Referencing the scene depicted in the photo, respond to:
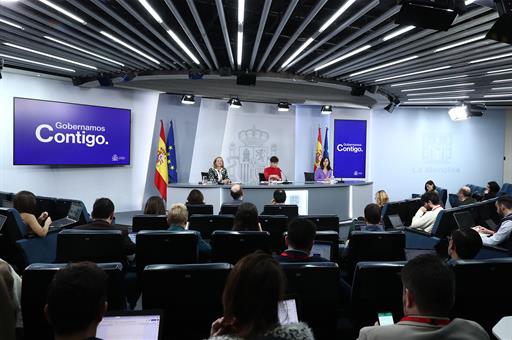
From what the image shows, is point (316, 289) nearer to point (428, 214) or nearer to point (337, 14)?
point (337, 14)

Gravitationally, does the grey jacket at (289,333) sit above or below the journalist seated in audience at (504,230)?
above

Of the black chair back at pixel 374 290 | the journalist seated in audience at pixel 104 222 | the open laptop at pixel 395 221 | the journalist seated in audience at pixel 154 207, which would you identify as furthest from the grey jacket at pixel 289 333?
the open laptop at pixel 395 221

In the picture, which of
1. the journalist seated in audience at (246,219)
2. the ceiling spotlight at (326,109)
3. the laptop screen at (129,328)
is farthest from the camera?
the ceiling spotlight at (326,109)

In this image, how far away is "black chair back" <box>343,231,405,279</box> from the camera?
3.87 metres

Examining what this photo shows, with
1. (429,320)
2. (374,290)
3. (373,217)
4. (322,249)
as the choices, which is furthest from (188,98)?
(429,320)

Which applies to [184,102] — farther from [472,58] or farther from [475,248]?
[475,248]

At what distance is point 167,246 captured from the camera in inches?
139

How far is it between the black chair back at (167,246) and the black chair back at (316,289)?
1.29m

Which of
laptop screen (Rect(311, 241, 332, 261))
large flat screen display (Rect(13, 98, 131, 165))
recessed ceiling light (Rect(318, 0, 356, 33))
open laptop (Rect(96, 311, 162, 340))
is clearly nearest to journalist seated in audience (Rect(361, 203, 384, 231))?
laptop screen (Rect(311, 241, 332, 261))

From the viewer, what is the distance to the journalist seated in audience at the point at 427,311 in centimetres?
142

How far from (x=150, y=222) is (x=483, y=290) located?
11.8 ft

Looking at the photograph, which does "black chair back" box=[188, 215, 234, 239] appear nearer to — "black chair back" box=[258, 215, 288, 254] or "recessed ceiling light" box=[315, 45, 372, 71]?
"black chair back" box=[258, 215, 288, 254]

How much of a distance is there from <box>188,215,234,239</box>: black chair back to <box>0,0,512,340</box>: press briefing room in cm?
3

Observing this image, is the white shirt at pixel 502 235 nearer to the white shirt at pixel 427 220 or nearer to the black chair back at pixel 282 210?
the white shirt at pixel 427 220
